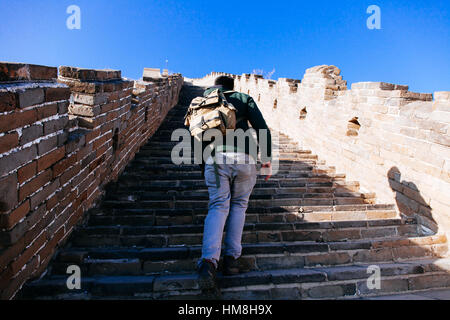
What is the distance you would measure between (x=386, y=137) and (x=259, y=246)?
267 cm

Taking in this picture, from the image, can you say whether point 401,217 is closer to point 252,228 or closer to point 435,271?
point 435,271

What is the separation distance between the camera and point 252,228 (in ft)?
11.2

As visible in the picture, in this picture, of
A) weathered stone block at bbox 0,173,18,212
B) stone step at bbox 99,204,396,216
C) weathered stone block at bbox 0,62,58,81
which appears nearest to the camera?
weathered stone block at bbox 0,173,18,212

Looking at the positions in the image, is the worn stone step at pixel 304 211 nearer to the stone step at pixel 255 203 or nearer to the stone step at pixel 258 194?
the stone step at pixel 255 203

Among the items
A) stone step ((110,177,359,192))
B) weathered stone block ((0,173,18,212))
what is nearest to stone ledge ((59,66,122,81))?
stone step ((110,177,359,192))

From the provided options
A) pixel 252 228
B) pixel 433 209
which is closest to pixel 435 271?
pixel 433 209

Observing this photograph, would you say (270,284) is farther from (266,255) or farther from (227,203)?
(227,203)

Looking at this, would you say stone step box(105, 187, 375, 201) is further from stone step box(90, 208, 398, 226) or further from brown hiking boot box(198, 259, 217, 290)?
brown hiking boot box(198, 259, 217, 290)

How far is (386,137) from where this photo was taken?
4.49m

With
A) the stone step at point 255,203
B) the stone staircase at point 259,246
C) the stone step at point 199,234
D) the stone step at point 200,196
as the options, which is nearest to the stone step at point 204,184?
the stone staircase at point 259,246

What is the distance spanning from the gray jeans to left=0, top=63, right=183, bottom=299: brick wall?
1.24m

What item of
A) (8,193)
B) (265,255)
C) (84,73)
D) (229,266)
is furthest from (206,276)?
(84,73)

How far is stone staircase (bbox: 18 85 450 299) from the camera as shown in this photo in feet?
8.36

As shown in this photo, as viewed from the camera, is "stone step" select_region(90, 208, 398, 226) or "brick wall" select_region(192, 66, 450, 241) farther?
"brick wall" select_region(192, 66, 450, 241)
